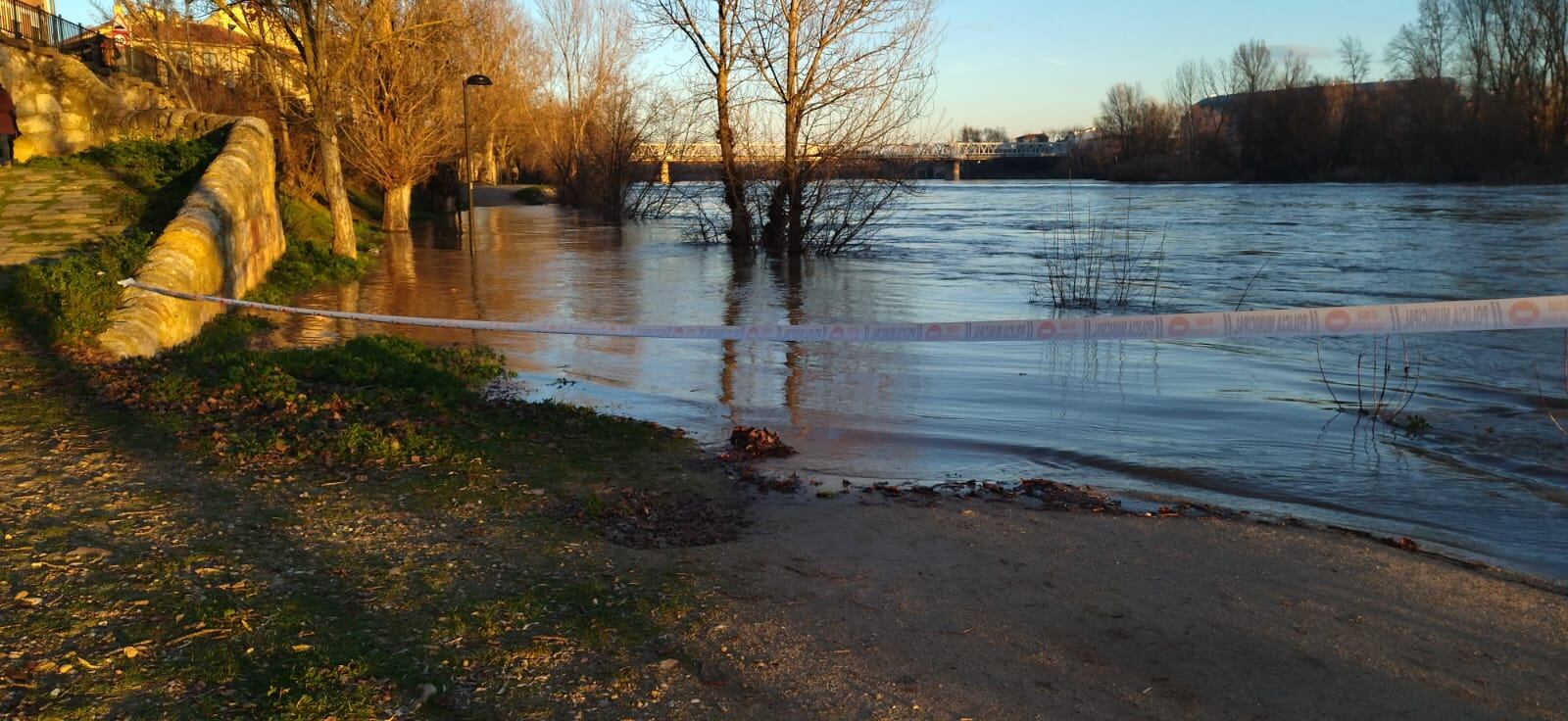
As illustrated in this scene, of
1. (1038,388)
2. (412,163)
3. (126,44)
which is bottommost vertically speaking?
(1038,388)

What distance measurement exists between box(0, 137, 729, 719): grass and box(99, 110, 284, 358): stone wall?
722mm

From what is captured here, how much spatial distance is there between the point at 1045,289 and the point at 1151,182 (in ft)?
228

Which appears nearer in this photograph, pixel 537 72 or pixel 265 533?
pixel 265 533

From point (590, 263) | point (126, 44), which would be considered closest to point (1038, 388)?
point (590, 263)

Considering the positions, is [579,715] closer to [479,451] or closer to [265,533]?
[265,533]

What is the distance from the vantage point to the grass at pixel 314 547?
12.0 ft

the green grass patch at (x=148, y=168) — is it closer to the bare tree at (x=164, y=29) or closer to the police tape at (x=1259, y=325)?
the bare tree at (x=164, y=29)

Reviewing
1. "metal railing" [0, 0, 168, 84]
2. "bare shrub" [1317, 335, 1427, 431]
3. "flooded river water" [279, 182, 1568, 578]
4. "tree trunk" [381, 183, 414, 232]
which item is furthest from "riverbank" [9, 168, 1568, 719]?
"tree trunk" [381, 183, 414, 232]

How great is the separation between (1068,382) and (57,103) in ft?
62.4

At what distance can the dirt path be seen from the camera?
3811 mm

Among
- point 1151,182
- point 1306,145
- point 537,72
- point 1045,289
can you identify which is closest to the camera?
point 1045,289

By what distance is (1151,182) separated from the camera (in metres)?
85.0

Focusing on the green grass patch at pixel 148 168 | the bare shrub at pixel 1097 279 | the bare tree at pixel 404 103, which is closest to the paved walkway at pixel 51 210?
the green grass patch at pixel 148 168

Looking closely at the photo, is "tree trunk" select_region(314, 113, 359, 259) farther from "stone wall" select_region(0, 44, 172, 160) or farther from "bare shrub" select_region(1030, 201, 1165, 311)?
"bare shrub" select_region(1030, 201, 1165, 311)
